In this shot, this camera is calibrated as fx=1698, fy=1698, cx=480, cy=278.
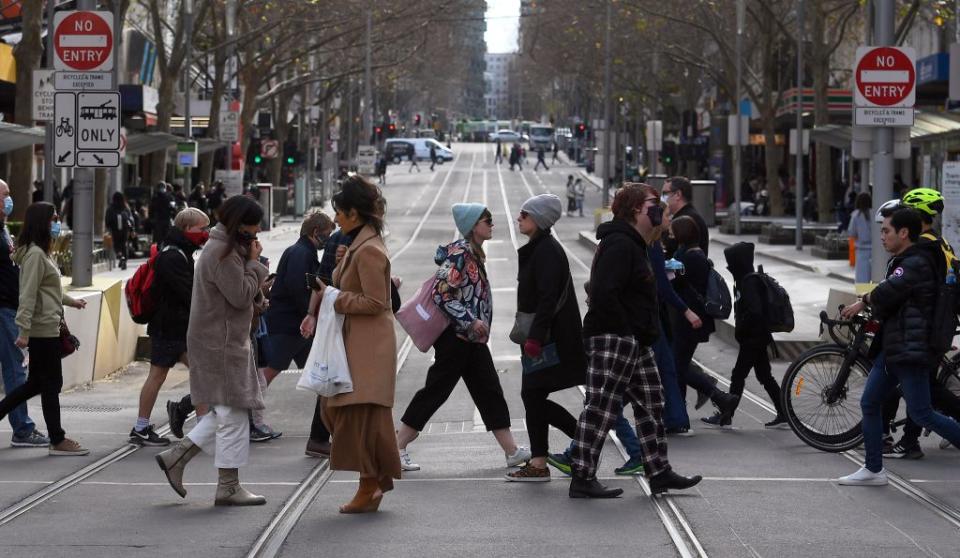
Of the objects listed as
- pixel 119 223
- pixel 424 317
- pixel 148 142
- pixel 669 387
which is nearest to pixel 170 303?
pixel 424 317

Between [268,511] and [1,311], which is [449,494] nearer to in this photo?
[268,511]

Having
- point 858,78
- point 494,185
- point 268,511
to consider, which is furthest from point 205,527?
point 494,185

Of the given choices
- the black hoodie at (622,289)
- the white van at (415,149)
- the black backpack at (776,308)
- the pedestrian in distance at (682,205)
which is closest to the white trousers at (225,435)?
the black hoodie at (622,289)

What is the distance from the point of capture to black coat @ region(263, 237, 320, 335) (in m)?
11.5

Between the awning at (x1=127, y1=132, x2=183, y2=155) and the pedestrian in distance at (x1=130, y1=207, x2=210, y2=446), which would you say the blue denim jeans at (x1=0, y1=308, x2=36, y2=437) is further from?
the awning at (x1=127, y1=132, x2=183, y2=155)

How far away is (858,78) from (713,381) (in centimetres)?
435

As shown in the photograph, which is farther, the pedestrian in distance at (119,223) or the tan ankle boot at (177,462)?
the pedestrian in distance at (119,223)

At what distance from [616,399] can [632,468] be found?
3.01 feet

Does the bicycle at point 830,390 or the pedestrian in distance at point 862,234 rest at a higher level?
the pedestrian in distance at point 862,234

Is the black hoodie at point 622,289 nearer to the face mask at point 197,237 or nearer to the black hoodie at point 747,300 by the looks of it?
the face mask at point 197,237

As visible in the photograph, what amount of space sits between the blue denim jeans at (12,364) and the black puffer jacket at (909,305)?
212 inches

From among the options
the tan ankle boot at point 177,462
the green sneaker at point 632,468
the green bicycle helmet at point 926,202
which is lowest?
the green sneaker at point 632,468

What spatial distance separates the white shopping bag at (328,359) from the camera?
26.4 feet

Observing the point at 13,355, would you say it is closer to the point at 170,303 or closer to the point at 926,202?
the point at 170,303
